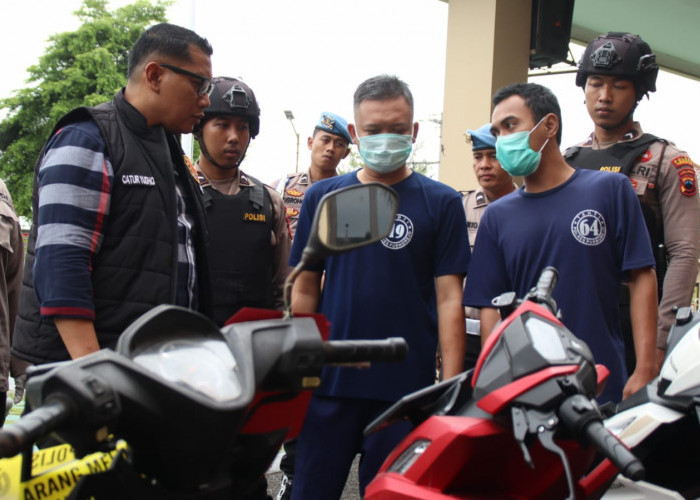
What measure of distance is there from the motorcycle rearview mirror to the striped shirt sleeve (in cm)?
134

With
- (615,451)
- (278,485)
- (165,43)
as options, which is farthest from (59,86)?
(615,451)

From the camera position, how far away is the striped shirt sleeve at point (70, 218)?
2.47 metres

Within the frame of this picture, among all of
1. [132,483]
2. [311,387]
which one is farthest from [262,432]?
[132,483]

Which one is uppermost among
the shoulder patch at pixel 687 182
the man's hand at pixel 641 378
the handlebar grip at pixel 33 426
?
the shoulder patch at pixel 687 182

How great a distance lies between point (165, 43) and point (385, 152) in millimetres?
923

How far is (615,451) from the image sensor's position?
1249 mm

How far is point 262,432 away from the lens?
1396 millimetres

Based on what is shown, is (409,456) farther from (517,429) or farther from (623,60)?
(623,60)

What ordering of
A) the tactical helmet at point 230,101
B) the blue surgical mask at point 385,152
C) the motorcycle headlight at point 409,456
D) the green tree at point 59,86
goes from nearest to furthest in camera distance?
the motorcycle headlight at point 409,456
the blue surgical mask at point 385,152
the tactical helmet at point 230,101
the green tree at point 59,86

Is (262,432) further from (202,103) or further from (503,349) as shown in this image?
(202,103)

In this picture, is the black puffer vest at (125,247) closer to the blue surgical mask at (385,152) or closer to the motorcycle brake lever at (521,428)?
the blue surgical mask at (385,152)

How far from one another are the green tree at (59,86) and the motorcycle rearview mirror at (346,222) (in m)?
28.4

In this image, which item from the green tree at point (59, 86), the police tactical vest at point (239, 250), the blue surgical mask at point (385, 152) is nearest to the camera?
the blue surgical mask at point (385, 152)

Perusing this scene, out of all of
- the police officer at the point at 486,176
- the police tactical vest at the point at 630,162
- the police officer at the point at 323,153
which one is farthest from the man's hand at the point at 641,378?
the police officer at the point at 323,153
